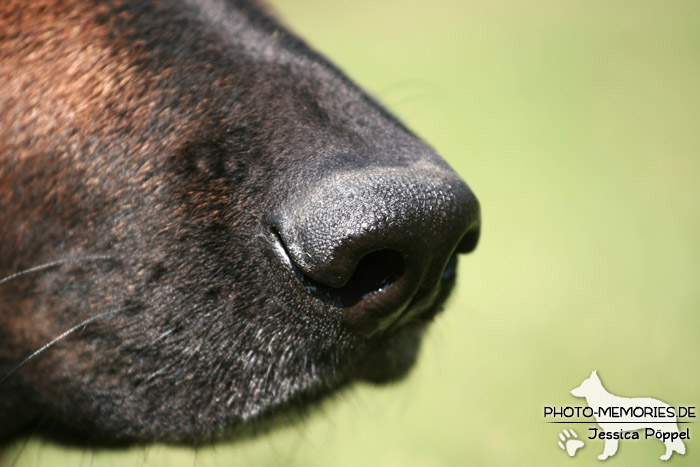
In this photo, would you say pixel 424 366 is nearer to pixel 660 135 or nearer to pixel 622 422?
pixel 622 422

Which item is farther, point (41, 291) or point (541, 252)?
point (541, 252)

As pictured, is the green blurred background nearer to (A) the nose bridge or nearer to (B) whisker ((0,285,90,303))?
(B) whisker ((0,285,90,303))

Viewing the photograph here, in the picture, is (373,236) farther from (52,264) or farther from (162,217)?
(52,264)

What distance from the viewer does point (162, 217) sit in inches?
92.5

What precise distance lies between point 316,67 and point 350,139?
0.49 m

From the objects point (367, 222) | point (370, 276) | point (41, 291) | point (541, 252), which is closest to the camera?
point (367, 222)

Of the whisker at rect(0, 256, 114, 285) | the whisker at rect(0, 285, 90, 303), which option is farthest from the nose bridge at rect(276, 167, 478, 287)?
the whisker at rect(0, 285, 90, 303)

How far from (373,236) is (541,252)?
17.2 feet

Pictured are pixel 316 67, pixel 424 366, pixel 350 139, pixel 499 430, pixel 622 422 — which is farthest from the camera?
pixel 424 366

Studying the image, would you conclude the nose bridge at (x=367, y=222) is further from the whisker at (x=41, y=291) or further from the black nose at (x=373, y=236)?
the whisker at (x=41, y=291)

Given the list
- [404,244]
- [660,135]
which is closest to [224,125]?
[404,244]

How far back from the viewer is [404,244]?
2113 mm

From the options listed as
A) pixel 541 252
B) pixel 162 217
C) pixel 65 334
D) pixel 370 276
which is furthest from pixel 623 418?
pixel 541 252

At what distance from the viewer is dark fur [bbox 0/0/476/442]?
2270mm
